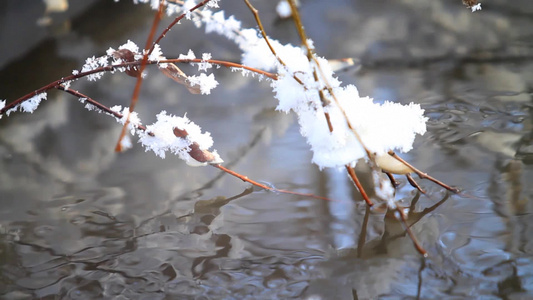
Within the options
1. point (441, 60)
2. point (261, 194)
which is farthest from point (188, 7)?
point (441, 60)

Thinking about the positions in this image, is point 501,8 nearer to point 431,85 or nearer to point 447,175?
point 431,85

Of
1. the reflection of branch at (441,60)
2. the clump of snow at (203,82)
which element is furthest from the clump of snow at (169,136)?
the reflection of branch at (441,60)

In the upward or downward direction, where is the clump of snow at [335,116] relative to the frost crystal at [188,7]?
downward

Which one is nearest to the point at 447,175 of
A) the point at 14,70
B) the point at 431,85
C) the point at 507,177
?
the point at 507,177

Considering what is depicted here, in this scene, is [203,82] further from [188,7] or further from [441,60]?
[441,60]

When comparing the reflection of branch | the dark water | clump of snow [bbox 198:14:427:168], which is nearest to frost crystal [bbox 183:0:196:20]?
clump of snow [bbox 198:14:427:168]

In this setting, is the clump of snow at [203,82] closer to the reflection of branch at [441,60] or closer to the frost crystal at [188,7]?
the frost crystal at [188,7]

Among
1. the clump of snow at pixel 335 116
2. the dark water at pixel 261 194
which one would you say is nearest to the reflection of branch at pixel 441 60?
the dark water at pixel 261 194

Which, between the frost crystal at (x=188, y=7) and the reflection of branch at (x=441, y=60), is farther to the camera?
the reflection of branch at (x=441, y=60)
